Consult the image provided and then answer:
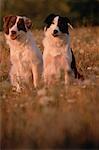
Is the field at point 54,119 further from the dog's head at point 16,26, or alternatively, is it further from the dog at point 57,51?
the dog's head at point 16,26

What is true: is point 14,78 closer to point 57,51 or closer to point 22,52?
point 22,52

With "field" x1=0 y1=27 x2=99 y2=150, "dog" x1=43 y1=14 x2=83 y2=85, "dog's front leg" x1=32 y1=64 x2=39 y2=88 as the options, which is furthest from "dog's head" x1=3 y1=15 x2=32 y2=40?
"field" x1=0 y1=27 x2=99 y2=150

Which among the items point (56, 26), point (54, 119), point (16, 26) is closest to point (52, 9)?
point (16, 26)

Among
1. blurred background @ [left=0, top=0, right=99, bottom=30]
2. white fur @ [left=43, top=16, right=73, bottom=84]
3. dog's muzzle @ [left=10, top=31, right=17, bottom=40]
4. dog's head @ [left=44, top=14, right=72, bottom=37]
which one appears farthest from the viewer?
blurred background @ [left=0, top=0, right=99, bottom=30]

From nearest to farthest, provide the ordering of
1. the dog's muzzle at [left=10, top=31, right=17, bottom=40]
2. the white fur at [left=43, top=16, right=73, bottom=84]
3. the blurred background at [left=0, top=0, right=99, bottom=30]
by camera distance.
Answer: the white fur at [left=43, top=16, right=73, bottom=84]
the dog's muzzle at [left=10, top=31, right=17, bottom=40]
the blurred background at [left=0, top=0, right=99, bottom=30]

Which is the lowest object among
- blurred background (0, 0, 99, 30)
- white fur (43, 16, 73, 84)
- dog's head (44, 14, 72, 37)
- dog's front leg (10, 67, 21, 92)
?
dog's front leg (10, 67, 21, 92)

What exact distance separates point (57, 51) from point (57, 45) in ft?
0.35

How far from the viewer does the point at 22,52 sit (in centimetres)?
981

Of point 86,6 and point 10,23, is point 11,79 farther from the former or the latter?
point 86,6

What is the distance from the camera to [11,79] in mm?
10008

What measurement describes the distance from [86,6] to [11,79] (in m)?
26.2

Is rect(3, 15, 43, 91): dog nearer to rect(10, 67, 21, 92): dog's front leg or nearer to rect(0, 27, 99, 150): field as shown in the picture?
rect(10, 67, 21, 92): dog's front leg

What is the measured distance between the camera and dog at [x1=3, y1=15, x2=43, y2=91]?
9.58m

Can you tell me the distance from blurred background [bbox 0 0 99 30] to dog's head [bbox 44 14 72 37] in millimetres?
24295
